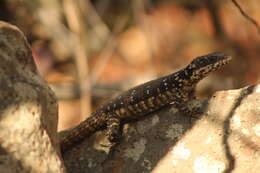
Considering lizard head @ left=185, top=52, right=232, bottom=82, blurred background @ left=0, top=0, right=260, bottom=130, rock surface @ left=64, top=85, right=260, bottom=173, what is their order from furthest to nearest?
blurred background @ left=0, top=0, right=260, bottom=130 < lizard head @ left=185, top=52, right=232, bottom=82 < rock surface @ left=64, top=85, right=260, bottom=173

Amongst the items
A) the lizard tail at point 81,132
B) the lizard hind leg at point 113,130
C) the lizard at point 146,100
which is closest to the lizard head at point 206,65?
the lizard at point 146,100

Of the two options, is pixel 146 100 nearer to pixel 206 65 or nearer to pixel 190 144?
pixel 206 65

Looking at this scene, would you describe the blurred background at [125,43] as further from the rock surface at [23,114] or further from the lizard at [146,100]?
the rock surface at [23,114]

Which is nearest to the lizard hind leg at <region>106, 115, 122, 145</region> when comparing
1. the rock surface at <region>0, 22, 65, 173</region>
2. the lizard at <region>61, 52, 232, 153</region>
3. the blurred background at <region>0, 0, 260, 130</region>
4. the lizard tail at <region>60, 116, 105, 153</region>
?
the lizard at <region>61, 52, 232, 153</region>

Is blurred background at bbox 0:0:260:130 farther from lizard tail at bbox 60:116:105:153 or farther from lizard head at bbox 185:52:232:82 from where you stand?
lizard tail at bbox 60:116:105:153

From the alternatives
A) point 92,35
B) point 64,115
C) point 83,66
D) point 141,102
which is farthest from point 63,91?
point 141,102
